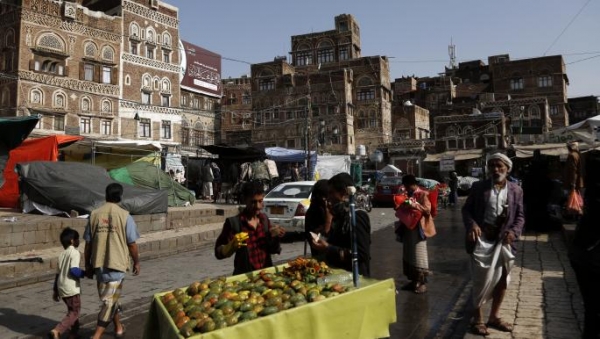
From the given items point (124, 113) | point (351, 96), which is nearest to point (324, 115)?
point (351, 96)

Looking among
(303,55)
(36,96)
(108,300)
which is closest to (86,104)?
(36,96)

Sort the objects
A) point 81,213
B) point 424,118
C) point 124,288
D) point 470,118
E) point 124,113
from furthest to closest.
→ 1. point 424,118
2. point 470,118
3. point 124,113
4. point 81,213
5. point 124,288

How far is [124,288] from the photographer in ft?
23.7

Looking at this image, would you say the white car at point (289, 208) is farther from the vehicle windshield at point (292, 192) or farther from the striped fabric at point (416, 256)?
the striped fabric at point (416, 256)

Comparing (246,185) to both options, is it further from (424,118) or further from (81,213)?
(424,118)

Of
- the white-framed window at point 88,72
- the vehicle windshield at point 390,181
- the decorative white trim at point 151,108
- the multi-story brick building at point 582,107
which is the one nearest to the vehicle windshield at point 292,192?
the vehicle windshield at point 390,181

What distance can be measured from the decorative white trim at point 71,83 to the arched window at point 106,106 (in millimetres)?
729

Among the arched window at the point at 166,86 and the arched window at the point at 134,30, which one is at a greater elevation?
the arched window at the point at 134,30

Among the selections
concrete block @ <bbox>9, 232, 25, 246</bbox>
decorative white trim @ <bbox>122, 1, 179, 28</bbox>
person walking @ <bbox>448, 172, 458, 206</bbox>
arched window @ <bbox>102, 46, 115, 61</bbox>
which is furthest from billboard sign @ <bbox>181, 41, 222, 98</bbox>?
concrete block @ <bbox>9, 232, 25, 246</bbox>

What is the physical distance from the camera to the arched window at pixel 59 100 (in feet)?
115

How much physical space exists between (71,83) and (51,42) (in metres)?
3.50

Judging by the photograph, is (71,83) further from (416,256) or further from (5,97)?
(416,256)

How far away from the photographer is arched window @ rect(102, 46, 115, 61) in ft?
127

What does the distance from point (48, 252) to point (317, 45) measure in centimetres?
5881
